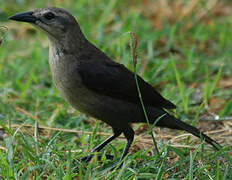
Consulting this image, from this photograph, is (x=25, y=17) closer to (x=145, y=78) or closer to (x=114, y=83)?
(x=114, y=83)

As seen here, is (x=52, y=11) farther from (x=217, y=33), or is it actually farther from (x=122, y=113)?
(x=217, y=33)

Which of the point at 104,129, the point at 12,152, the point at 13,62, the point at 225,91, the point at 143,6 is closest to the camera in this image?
the point at 12,152

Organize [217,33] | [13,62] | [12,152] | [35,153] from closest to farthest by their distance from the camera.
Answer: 1. [12,152]
2. [35,153]
3. [13,62]
4. [217,33]

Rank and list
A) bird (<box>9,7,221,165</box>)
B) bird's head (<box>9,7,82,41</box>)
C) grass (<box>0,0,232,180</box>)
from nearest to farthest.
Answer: grass (<box>0,0,232,180</box>), bird (<box>9,7,221,165</box>), bird's head (<box>9,7,82,41</box>)

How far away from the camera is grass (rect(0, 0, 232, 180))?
355 centimetres

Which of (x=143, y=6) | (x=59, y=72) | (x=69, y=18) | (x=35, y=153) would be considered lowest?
(x=35, y=153)

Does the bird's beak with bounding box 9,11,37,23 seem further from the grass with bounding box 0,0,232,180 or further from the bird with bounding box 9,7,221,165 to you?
the grass with bounding box 0,0,232,180

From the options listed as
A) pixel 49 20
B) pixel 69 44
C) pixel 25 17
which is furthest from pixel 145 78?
pixel 25 17

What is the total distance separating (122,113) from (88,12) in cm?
382

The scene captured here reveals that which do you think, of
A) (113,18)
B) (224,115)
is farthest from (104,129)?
(113,18)

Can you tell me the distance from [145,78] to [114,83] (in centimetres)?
170

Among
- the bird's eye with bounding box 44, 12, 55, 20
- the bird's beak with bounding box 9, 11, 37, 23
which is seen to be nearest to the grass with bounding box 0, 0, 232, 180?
the bird's beak with bounding box 9, 11, 37, 23

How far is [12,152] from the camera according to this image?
11.6ft

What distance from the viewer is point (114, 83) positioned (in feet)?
13.0
